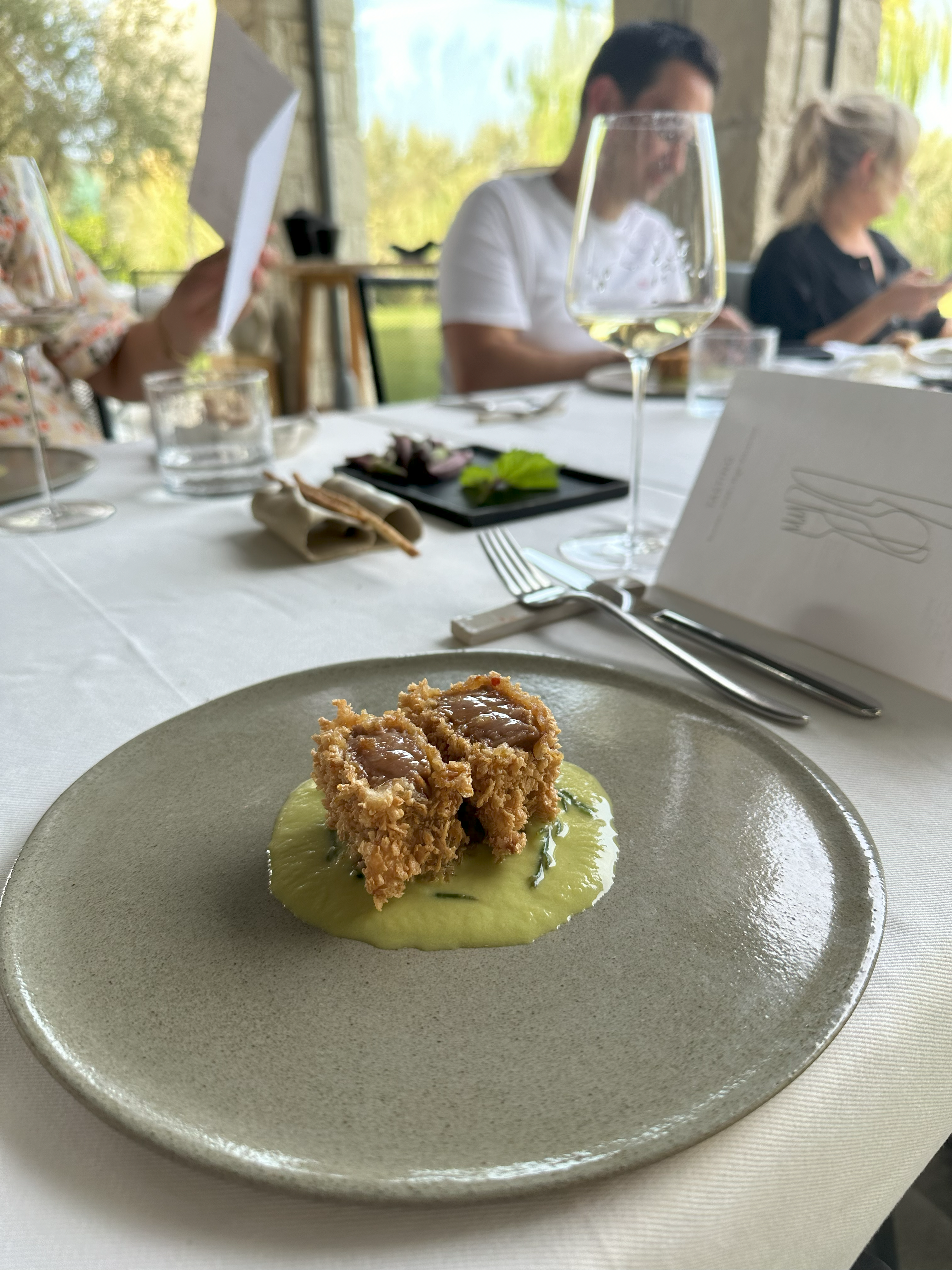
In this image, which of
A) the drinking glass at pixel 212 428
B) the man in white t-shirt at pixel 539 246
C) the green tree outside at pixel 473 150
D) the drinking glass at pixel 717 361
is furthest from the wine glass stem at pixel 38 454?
the green tree outside at pixel 473 150

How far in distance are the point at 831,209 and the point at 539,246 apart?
1.35 metres

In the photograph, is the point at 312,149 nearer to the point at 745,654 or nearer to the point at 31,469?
the point at 31,469

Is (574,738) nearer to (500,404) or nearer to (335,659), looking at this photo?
(335,659)

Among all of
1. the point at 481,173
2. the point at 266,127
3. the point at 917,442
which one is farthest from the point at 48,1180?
the point at 481,173

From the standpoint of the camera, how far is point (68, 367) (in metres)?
1.70

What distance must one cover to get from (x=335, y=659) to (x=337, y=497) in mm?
290

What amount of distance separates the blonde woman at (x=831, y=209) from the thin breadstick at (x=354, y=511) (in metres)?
2.29

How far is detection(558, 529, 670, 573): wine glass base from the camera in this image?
856 millimetres

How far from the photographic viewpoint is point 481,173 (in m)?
5.06

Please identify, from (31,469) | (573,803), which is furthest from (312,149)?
(573,803)

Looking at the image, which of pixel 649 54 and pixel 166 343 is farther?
pixel 649 54

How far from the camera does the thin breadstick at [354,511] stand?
2.85 ft

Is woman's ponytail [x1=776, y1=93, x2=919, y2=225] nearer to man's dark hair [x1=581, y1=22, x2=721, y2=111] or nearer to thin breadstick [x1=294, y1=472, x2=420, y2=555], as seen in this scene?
man's dark hair [x1=581, y1=22, x2=721, y2=111]

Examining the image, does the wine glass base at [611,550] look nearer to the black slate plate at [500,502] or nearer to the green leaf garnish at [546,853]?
the black slate plate at [500,502]
